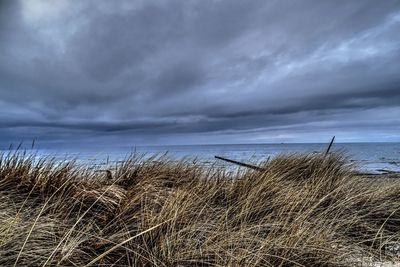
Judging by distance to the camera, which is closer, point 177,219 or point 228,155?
point 177,219

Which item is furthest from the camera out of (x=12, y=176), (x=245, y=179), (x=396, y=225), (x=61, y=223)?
(x=245, y=179)

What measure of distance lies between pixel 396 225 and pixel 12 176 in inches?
210

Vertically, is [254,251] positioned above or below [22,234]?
below

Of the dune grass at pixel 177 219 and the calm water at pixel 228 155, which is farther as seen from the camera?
the calm water at pixel 228 155

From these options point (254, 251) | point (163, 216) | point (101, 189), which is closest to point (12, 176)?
point (101, 189)

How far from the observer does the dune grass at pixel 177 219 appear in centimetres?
243

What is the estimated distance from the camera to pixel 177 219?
3.10 m

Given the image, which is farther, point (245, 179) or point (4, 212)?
point (245, 179)

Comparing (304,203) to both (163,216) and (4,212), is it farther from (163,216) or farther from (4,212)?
(4,212)

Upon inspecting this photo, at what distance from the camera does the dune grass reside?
7.98ft

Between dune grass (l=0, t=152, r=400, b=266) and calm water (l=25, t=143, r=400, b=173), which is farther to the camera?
calm water (l=25, t=143, r=400, b=173)

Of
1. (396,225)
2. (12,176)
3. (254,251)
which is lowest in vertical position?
(396,225)

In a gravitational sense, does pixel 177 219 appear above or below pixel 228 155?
above

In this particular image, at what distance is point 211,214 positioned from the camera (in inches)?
140
